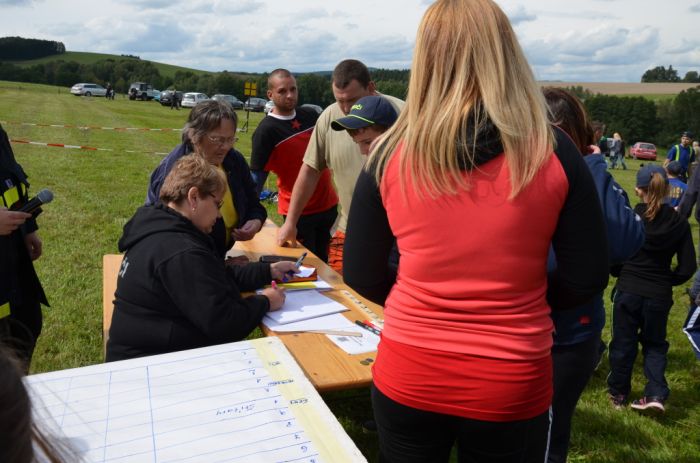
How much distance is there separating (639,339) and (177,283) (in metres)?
3.01

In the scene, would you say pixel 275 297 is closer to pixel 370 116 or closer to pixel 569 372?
pixel 370 116

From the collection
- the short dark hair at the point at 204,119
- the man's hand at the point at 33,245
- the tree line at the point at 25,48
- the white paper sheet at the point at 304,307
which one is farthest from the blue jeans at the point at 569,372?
the tree line at the point at 25,48

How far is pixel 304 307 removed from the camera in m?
2.63

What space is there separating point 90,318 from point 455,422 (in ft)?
12.9

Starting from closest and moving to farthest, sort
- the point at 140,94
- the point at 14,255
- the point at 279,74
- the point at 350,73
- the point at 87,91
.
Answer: the point at 14,255, the point at 350,73, the point at 279,74, the point at 140,94, the point at 87,91

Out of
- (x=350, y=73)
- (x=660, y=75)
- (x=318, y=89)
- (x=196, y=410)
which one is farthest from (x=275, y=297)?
(x=660, y=75)

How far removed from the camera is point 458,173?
1.30m

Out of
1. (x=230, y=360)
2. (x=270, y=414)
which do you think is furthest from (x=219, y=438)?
(x=230, y=360)

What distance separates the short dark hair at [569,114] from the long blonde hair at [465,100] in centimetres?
57

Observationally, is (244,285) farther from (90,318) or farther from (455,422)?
(90,318)

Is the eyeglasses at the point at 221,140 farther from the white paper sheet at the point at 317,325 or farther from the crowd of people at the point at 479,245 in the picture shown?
the crowd of people at the point at 479,245

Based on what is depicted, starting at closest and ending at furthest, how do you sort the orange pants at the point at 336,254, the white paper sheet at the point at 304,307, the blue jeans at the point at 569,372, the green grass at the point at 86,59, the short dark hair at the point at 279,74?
the blue jeans at the point at 569,372
the white paper sheet at the point at 304,307
the orange pants at the point at 336,254
the short dark hair at the point at 279,74
the green grass at the point at 86,59

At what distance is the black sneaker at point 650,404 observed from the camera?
140 inches

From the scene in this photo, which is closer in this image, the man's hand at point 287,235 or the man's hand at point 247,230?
the man's hand at point 247,230
